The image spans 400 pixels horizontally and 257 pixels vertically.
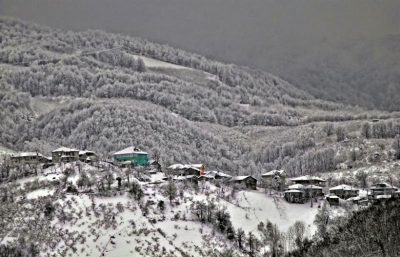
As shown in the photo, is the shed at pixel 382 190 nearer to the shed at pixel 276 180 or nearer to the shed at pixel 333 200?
the shed at pixel 333 200

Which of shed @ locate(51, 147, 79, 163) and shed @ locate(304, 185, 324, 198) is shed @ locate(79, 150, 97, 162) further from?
shed @ locate(304, 185, 324, 198)

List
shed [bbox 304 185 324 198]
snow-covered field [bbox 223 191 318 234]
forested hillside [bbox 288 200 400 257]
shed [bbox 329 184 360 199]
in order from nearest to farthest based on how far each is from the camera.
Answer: forested hillside [bbox 288 200 400 257], snow-covered field [bbox 223 191 318 234], shed [bbox 304 185 324 198], shed [bbox 329 184 360 199]

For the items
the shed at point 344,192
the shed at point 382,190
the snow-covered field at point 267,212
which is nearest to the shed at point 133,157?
the snow-covered field at point 267,212

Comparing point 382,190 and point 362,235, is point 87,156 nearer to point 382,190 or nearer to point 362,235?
point 382,190

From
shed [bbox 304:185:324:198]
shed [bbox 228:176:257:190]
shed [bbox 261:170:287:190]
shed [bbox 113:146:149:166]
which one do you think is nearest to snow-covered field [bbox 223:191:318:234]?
shed [bbox 304:185:324:198]

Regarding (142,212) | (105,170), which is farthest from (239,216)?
(105,170)

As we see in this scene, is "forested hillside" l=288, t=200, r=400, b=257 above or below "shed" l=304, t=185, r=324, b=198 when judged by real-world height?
below

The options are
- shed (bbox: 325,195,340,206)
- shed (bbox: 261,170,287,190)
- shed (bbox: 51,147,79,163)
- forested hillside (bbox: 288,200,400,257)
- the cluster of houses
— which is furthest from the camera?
shed (bbox: 261,170,287,190)

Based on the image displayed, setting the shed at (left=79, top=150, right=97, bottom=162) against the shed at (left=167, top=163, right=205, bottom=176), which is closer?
the shed at (left=79, top=150, right=97, bottom=162)
